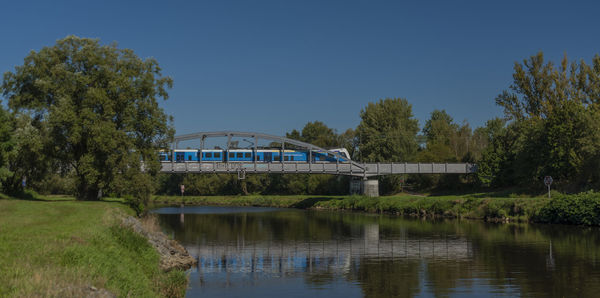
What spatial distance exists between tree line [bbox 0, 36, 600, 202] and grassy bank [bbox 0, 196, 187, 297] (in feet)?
43.4

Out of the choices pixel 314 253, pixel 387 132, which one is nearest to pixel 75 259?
pixel 314 253

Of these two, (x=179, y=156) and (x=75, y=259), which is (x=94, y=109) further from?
(x=179, y=156)

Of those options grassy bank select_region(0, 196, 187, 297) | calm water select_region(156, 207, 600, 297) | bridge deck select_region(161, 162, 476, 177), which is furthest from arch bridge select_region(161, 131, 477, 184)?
grassy bank select_region(0, 196, 187, 297)

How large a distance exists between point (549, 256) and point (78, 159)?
32232mm

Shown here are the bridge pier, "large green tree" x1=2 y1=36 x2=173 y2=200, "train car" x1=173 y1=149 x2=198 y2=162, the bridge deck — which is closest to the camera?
"large green tree" x1=2 y1=36 x2=173 y2=200

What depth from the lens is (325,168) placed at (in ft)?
263

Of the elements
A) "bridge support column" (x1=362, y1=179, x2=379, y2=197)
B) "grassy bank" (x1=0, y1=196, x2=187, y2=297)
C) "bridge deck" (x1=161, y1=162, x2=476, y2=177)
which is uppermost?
"bridge deck" (x1=161, y1=162, x2=476, y2=177)

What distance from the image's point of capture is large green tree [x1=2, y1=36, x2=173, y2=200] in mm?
37281

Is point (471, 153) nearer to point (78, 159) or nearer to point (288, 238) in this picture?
point (288, 238)

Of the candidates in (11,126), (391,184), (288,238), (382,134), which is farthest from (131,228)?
(382,134)

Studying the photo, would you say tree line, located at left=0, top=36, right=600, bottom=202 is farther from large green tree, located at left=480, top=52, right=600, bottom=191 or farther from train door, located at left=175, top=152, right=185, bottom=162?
train door, located at left=175, top=152, right=185, bottom=162

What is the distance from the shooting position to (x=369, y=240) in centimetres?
3684

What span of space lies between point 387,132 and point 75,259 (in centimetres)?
8558

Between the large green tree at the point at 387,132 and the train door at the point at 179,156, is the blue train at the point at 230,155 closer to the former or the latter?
the train door at the point at 179,156
